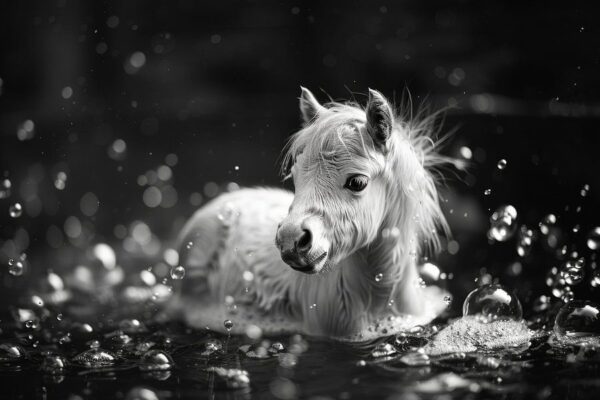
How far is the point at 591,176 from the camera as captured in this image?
11.2ft

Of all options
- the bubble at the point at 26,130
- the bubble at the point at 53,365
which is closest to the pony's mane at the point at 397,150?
the bubble at the point at 53,365

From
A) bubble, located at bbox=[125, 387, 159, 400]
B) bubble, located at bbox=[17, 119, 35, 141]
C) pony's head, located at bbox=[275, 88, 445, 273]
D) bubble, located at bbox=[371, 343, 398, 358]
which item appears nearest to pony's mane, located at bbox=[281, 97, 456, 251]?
pony's head, located at bbox=[275, 88, 445, 273]

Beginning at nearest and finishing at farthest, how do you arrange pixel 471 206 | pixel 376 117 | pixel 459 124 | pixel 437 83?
pixel 376 117 < pixel 471 206 < pixel 459 124 < pixel 437 83

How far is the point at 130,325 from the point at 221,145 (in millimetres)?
2548

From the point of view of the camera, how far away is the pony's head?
6.14 ft

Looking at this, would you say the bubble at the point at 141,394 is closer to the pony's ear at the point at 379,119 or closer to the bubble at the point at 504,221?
the pony's ear at the point at 379,119

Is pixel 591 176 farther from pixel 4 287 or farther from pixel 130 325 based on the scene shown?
pixel 4 287

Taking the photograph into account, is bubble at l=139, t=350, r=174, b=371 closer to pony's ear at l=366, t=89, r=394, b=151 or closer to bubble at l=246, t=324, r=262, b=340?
bubble at l=246, t=324, r=262, b=340

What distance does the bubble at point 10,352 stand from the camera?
217cm

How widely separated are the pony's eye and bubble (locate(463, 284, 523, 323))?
0.64m

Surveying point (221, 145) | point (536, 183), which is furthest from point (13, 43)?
point (536, 183)

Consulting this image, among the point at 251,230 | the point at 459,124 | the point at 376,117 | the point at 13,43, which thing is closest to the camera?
the point at 376,117

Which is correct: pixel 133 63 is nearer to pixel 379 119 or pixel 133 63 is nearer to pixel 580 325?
pixel 379 119

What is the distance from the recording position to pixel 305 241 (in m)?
1.85
